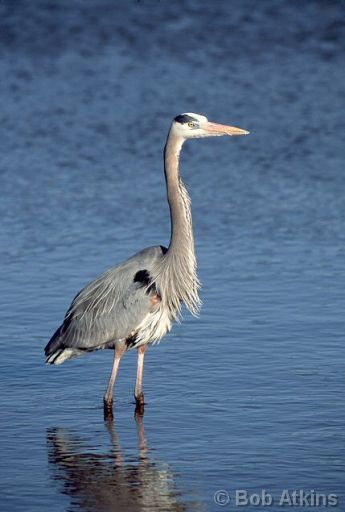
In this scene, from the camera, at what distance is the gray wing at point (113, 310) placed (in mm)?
10273

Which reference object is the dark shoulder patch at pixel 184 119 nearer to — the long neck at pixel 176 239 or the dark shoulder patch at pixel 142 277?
the long neck at pixel 176 239

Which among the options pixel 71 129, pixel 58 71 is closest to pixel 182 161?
pixel 71 129

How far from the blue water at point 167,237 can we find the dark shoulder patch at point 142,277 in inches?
33.5

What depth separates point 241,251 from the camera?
14.4 metres

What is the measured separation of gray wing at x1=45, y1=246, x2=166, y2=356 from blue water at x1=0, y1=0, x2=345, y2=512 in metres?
0.44

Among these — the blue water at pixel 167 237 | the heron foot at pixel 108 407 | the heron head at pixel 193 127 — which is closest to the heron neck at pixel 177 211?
the heron head at pixel 193 127

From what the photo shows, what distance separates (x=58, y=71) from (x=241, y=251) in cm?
1013

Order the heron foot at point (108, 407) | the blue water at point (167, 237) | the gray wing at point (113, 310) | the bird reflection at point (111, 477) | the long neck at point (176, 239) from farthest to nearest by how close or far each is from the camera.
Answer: the long neck at point (176, 239) → the gray wing at point (113, 310) → the heron foot at point (108, 407) → the blue water at point (167, 237) → the bird reflection at point (111, 477)

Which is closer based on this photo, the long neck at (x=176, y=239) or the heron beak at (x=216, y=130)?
the long neck at (x=176, y=239)

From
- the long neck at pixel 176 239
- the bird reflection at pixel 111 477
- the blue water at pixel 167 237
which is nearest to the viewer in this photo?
the bird reflection at pixel 111 477

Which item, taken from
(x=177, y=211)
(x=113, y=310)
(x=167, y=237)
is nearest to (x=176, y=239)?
(x=177, y=211)

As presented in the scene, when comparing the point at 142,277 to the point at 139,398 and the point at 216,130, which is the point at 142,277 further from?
the point at 216,130

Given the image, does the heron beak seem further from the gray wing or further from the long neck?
the gray wing

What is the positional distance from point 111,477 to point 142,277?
211 centimetres
